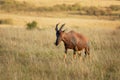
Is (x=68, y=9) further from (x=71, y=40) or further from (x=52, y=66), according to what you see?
(x=52, y=66)

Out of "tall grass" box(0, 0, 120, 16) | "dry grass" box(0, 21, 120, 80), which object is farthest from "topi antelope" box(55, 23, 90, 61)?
"tall grass" box(0, 0, 120, 16)

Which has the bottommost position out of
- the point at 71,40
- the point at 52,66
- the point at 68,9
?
the point at 68,9

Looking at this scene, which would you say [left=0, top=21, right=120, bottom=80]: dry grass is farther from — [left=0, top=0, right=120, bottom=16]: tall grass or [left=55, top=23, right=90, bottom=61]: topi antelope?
[left=0, top=0, right=120, bottom=16]: tall grass

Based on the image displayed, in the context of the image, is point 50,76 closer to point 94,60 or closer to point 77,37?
point 94,60

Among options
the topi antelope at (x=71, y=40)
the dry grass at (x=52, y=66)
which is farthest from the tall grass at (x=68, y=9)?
the topi antelope at (x=71, y=40)

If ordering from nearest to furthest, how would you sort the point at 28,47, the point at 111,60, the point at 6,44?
the point at 111,60
the point at 28,47
the point at 6,44

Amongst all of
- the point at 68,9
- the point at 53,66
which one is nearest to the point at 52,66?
the point at 53,66

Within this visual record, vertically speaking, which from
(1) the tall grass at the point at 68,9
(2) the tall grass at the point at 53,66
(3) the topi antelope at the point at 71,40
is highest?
(3) the topi antelope at the point at 71,40

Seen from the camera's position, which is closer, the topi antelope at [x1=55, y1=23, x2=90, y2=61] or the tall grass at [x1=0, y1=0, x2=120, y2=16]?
the topi antelope at [x1=55, y1=23, x2=90, y2=61]

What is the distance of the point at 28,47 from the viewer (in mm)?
12070

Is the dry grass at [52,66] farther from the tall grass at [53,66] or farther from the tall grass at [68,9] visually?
the tall grass at [68,9]

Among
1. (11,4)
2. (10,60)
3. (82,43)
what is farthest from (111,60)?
(11,4)

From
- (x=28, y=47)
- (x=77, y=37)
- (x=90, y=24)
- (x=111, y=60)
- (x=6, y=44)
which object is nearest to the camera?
(x=111, y=60)

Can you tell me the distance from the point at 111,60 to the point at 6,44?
17.1ft
